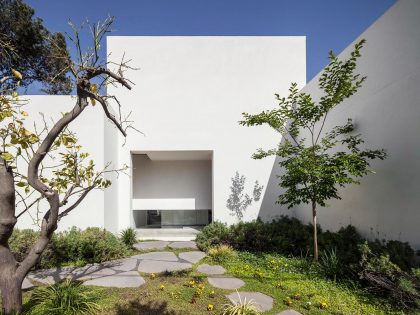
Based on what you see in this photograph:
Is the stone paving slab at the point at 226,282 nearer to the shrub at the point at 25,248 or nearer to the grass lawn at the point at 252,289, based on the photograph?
the grass lawn at the point at 252,289

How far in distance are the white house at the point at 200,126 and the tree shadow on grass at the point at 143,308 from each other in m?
3.08

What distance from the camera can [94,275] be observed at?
4.49m

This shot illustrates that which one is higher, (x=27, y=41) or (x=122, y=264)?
(x=27, y=41)

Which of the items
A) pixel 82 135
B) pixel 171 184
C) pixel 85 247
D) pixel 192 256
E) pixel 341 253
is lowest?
pixel 192 256

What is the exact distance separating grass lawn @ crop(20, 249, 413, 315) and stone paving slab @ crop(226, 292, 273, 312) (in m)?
0.09

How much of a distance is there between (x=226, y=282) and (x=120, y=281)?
186 centimetres

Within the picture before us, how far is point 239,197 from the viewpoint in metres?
7.64

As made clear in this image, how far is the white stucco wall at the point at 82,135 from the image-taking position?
19.0ft

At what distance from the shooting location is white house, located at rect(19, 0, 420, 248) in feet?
19.1

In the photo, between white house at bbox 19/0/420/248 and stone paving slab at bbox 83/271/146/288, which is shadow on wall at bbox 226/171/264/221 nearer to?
white house at bbox 19/0/420/248

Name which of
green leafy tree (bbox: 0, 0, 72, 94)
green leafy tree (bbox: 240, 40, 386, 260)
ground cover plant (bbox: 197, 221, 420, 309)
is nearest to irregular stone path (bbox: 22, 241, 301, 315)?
ground cover plant (bbox: 197, 221, 420, 309)

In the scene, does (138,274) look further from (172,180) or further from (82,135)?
(172,180)

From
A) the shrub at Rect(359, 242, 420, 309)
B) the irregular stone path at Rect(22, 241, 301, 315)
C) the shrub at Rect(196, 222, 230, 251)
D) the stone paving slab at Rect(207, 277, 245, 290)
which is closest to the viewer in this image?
the shrub at Rect(359, 242, 420, 309)

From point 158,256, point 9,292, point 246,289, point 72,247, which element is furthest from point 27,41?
Answer: point 246,289
